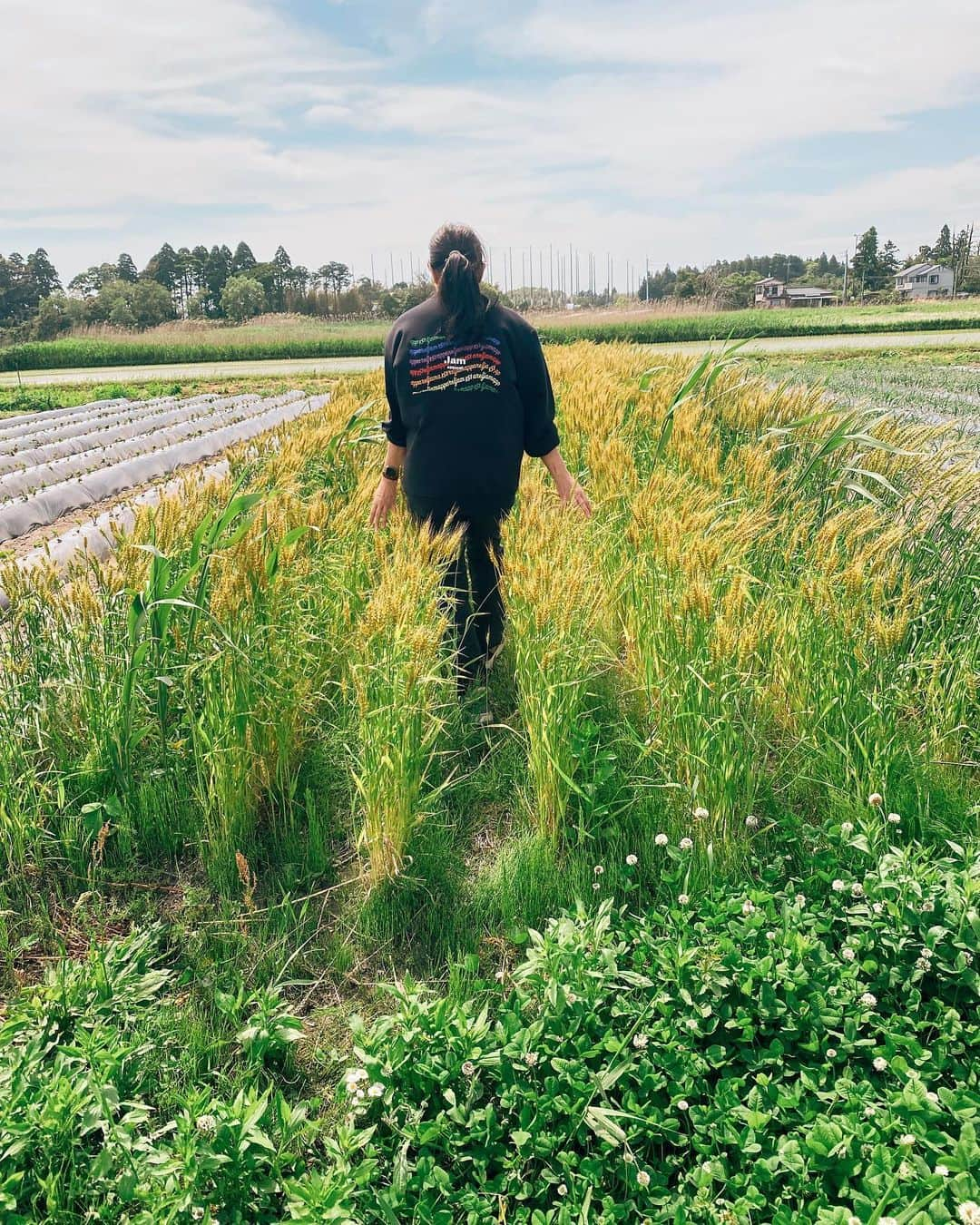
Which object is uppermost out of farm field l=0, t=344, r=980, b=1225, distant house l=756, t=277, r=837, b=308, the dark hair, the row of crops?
distant house l=756, t=277, r=837, b=308

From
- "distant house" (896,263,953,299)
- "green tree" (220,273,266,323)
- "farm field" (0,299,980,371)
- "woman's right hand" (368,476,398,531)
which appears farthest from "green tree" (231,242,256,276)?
"woman's right hand" (368,476,398,531)

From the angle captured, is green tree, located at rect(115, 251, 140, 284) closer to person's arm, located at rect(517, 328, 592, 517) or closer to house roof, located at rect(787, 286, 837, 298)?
house roof, located at rect(787, 286, 837, 298)

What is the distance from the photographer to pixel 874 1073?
1.67 metres

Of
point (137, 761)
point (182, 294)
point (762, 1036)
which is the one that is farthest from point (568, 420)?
point (182, 294)

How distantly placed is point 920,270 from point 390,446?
87298 mm

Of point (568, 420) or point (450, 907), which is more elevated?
point (568, 420)

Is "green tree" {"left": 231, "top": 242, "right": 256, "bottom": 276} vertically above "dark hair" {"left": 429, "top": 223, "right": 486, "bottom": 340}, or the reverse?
"green tree" {"left": 231, "top": 242, "right": 256, "bottom": 276}

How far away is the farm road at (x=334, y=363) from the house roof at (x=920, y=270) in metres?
56.2

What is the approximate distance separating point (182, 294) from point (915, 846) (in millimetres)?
86050

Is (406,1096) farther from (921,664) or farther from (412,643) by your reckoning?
(921,664)

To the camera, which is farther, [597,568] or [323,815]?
[597,568]

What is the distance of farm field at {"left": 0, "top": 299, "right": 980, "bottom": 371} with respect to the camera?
94.1 ft

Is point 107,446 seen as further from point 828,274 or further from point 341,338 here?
point 828,274

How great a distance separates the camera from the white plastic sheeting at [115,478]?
7.06 meters
